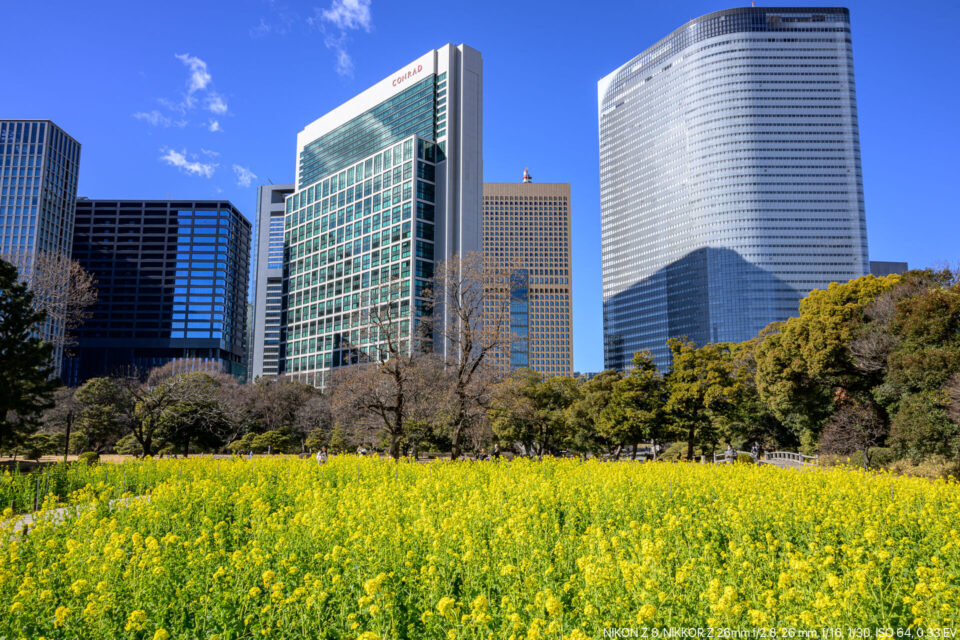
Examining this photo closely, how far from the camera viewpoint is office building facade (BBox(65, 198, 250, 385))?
459 ft

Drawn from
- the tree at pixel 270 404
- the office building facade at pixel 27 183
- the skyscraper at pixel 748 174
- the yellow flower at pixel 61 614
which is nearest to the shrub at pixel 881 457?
the yellow flower at pixel 61 614

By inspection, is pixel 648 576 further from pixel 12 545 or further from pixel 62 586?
pixel 12 545

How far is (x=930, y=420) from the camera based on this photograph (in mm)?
22734

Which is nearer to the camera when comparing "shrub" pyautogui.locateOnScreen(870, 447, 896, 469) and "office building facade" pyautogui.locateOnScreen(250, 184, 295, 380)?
"shrub" pyautogui.locateOnScreen(870, 447, 896, 469)

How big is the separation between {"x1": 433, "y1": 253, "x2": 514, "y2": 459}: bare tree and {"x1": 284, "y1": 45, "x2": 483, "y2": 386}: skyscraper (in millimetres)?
49884

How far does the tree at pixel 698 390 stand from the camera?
120 ft

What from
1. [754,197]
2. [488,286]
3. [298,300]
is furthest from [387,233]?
[754,197]

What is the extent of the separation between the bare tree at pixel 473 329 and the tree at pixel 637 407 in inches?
590

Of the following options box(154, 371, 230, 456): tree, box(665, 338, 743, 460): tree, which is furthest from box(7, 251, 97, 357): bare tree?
box(665, 338, 743, 460): tree

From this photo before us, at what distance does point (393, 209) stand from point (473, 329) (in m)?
65.5

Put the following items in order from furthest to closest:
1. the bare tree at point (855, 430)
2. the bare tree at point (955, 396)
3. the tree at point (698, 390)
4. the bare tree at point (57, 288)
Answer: the tree at point (698, 390) < the bare tree at point (57, 288) < the bare tree at point (855, 430) < the bare tree at point (955, 396)

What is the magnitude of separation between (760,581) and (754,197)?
6250 inches

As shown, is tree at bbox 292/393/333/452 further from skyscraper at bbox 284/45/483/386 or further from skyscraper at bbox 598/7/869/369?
skyscraper at bbox 598/7/869/369

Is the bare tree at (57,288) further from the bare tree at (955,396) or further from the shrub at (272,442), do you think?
the bare tree at (955,396)
